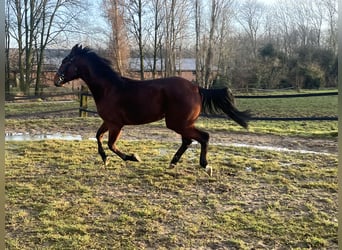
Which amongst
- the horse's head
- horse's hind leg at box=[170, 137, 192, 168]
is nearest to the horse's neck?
the horse's head

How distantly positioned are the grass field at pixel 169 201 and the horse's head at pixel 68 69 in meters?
1.13

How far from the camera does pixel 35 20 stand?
16859 millimetres

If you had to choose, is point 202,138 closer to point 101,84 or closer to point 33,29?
point 101,84

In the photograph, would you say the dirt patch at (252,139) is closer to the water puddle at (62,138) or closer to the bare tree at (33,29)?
the water puddle at (62,138)

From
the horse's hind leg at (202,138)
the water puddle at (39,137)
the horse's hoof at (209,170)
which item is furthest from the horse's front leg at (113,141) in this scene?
the water puddle at (39,137)

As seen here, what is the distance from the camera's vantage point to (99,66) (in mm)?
3932

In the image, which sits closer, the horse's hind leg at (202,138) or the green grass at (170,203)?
the green grass at (170,203)

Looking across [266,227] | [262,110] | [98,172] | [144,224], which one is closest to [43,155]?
[98,172]

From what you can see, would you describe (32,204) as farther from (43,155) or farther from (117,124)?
(43,155)

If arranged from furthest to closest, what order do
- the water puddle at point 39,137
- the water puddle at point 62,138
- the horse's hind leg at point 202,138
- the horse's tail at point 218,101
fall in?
the water puddle at point 39,137 < the water puddle at point 62,138 < the horse's tail at point 218,101 < the horse's hind leg at point 202,138

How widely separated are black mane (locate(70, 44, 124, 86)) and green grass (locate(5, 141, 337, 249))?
1142mm

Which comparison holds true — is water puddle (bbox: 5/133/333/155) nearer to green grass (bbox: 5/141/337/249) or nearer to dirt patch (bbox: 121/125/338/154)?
dirt patch (bbox: 121/125/338/154)

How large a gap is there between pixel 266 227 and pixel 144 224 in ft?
3.13

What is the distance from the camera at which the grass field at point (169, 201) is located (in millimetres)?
2537
